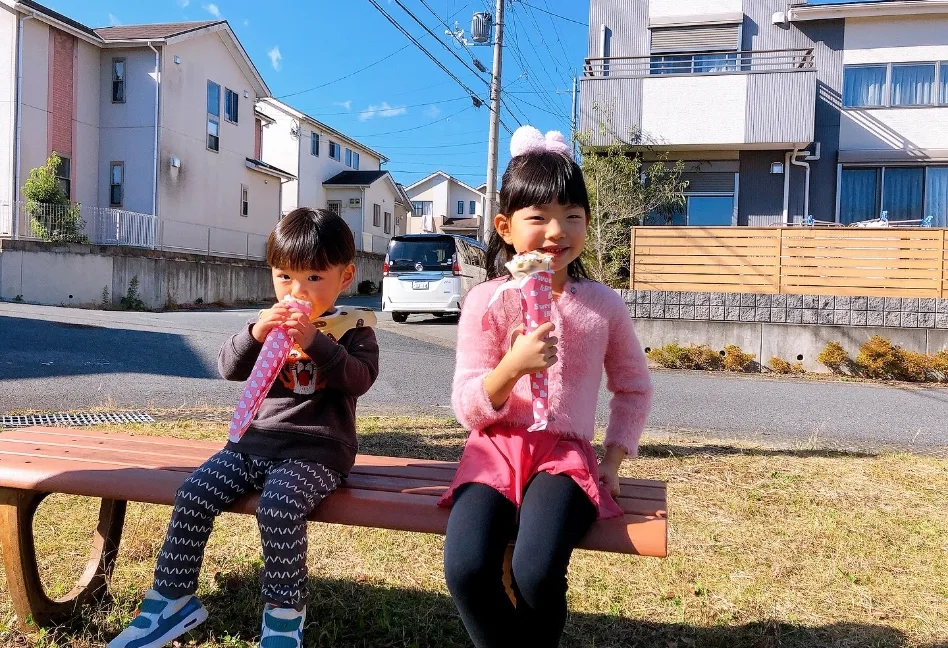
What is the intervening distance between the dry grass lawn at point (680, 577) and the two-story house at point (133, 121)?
53.8 feet

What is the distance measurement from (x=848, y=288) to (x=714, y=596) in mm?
8113

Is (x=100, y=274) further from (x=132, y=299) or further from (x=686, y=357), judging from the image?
(x=686, y=357)

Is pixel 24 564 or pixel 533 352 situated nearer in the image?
pixel 533 352

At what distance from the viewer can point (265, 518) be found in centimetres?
176

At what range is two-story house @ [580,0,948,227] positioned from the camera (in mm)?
12453

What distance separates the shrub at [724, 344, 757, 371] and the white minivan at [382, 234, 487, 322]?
16.8 ft

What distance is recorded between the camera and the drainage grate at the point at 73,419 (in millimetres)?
4383

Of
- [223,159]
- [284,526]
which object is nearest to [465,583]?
[284,526]

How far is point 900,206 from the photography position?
12.9 metres

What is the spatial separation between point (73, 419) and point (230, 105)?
2007 cm

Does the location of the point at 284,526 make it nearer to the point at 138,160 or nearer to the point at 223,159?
the point at 138,160

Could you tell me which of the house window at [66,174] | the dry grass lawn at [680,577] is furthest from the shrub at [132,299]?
the dry grass lawn at [680,577]

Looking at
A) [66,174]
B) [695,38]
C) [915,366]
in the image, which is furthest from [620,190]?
[66,174]

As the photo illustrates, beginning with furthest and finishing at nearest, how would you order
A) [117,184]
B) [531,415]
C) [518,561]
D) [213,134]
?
1. [213,134]
2. [117,184]
3. [531,415]
4. [518,561]
